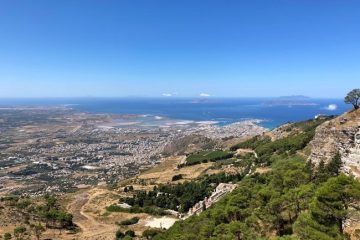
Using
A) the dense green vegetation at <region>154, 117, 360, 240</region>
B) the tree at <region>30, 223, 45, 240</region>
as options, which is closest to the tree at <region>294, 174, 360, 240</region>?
the dense green vegetation at <region>154, 117, 360, 240</region>

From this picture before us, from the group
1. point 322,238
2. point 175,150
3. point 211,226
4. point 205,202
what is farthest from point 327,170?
point 175,150

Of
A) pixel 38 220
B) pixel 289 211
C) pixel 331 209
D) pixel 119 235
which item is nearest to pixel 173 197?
pixel 119 235

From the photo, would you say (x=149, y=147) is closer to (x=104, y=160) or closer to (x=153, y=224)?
(x=104, y=160)

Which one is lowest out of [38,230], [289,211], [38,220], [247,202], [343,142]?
[38,220]

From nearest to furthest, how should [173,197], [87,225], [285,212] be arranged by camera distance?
[285,212]
[87,225]
[173,197]

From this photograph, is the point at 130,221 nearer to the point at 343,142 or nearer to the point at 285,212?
the point at 285,212

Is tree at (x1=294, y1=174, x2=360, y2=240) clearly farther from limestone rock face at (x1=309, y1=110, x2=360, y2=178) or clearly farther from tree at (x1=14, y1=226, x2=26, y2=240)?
tree at (x1=14, y1=226, x2=26, y2=240)
